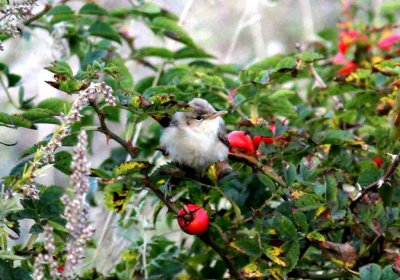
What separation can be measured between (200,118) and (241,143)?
26 cm

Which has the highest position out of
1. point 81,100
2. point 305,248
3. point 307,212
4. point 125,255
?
point 81,100

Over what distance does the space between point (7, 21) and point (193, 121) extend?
938mm

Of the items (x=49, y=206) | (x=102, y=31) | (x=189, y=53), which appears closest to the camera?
(x=49, y=206)

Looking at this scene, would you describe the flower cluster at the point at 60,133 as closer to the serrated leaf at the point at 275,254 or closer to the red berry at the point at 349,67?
the serrated leaf at the point at 275,254

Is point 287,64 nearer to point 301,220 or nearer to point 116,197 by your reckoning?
point 301,220

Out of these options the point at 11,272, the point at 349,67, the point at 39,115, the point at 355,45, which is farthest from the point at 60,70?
the point at 355,45

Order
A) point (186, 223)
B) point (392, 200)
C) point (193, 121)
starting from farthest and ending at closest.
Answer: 1. point (193, 121)
2. point (392, 200)
3. point (186, 223)

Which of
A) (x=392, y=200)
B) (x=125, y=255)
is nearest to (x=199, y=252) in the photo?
(x=125, y=255)

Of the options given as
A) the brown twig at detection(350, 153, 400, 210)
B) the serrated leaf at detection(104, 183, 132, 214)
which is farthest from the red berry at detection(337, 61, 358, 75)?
the serrated leaf at detection(104, 183, 132, 214)

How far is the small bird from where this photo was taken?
2.02 m

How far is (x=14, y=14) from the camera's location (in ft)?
4.38

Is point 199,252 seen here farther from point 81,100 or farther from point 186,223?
point 81,100

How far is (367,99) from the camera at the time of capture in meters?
2.25

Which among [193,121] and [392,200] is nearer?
[392,200]
